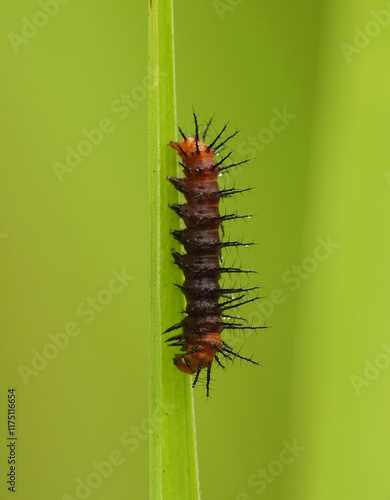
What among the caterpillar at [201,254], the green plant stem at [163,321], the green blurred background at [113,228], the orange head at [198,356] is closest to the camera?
the green plant stem at [163,321]

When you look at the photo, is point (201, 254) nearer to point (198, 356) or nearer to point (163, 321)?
point (198, 356)

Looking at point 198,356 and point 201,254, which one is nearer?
point 198,356

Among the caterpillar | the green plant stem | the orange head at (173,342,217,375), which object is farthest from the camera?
the caterpillar

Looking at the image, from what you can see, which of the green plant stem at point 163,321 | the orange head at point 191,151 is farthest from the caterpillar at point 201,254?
the green plant stem at point 163,321

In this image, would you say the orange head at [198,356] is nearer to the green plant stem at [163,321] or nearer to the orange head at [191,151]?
the green plant stem at [163,321]

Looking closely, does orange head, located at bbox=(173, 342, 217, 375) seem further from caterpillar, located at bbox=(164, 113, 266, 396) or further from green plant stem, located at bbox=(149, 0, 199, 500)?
green plant stem, located at bbox=(149, 0, 199, 500)

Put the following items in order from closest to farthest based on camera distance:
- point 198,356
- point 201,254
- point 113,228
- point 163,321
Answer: point 163,321 < point 198,356 < point 201,254 < point 113,228

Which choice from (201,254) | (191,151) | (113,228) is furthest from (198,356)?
(113,228)

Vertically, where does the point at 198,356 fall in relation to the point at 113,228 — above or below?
below

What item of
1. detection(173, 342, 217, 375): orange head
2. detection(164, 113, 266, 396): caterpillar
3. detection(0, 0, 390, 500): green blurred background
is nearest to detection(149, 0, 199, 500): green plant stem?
detection(173, 342, 217, 375): orange head

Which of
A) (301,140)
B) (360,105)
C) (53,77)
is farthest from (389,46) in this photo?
(53,77)

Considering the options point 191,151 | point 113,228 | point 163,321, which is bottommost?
point 163,321
